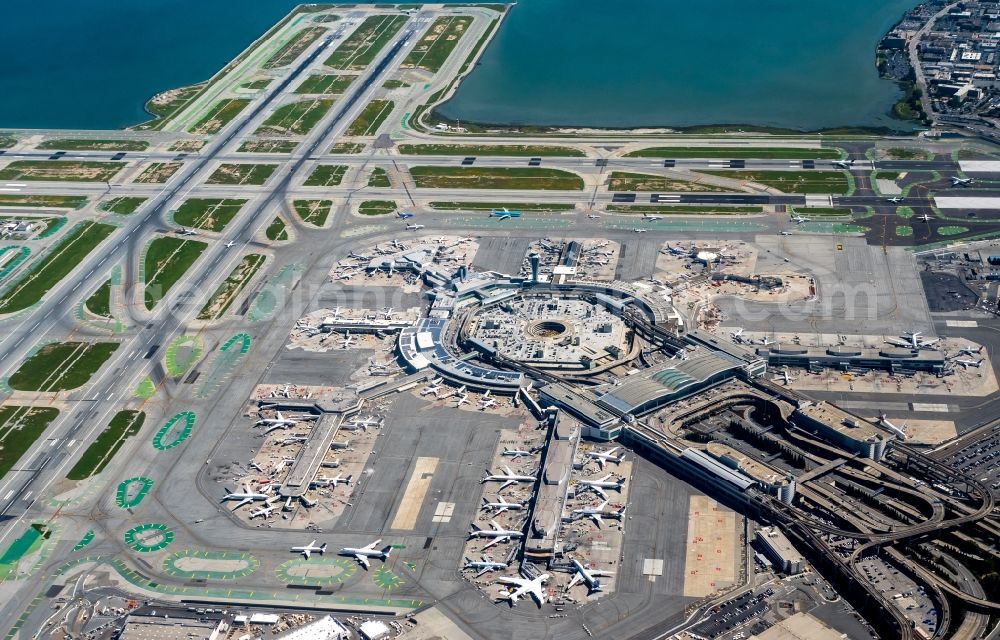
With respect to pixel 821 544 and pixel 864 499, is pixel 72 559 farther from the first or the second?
pixel 864 499

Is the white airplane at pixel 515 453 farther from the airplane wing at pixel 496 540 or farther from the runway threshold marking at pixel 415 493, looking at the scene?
the airplane wing at pixel 496 540

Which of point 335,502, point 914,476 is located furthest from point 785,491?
point 335,502

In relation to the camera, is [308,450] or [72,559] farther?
[308,450]

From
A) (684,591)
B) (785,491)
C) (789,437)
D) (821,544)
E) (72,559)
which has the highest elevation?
(789,437)

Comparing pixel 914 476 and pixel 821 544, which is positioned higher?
pixel 914 476

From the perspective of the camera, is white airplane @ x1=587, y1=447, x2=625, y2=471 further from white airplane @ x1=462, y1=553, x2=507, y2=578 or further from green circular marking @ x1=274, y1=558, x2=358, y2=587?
green circular marking @ x1=274, y1=558, x2=358, y2=587

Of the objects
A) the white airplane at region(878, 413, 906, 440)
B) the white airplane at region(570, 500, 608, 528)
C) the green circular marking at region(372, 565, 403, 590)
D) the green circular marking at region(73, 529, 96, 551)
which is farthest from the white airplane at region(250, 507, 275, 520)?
the white airplane at region(878, 413, 906, 440)
